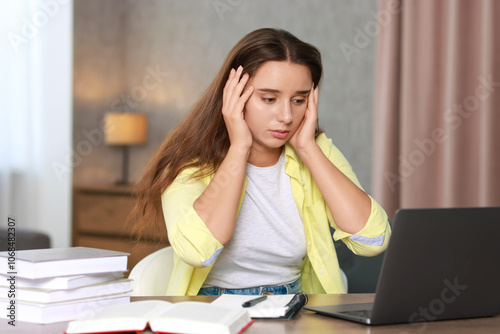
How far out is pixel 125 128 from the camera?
14.8 feet

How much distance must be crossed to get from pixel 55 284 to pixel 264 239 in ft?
2.31

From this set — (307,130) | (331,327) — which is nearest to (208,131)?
(307,130)

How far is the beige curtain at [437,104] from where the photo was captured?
2637 millimetres

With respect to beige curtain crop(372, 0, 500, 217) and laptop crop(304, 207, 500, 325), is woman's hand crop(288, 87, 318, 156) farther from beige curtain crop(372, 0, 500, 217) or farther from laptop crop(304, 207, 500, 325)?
beige curtain crop(372, 0, 500, 217)

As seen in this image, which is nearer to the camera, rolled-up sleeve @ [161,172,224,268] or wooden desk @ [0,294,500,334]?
wooden desk @ [0,294,500,334]

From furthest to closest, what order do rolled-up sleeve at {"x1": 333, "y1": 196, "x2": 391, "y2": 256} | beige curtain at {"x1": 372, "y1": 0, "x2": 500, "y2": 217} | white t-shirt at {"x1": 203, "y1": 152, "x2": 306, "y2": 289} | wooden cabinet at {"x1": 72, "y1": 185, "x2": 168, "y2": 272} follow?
1. wooden cabinet at {"x1": 72, "y1": 185, "x2": 168, "y2": 272}
2. beige curtain at {"x1": 372, "y1": 0, "x2": 500, "y2": 217}
3. white t-shirt at {"x1": 203, "y1": 152, "x2": 306, "y2": 289}
4. rolled-up sleeve at {"x1": 333, "y1": 196, "x2": 391, "y2": 256}

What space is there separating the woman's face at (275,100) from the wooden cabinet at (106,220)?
2763 mm

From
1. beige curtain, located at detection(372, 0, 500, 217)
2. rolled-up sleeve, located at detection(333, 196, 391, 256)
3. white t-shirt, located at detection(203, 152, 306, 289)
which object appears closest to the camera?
rolled-up sleeve, located at detection(333, 196, 391, 256)

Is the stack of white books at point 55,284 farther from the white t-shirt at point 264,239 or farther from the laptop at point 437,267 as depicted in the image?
the white t-shirt at point 264,239

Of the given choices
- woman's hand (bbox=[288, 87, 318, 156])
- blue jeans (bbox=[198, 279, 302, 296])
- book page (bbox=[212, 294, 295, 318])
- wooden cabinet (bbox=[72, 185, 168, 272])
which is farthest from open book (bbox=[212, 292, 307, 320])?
wooden cabinet (bbox=[72, 185, 168, 272])

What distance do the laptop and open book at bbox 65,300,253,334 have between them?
236 millimetres


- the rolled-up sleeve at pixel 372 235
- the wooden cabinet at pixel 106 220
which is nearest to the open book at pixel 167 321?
the rolled-up sleeve at pixel 372 235

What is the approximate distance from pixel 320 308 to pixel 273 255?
0.51m

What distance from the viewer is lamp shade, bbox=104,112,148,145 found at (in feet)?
14.8
